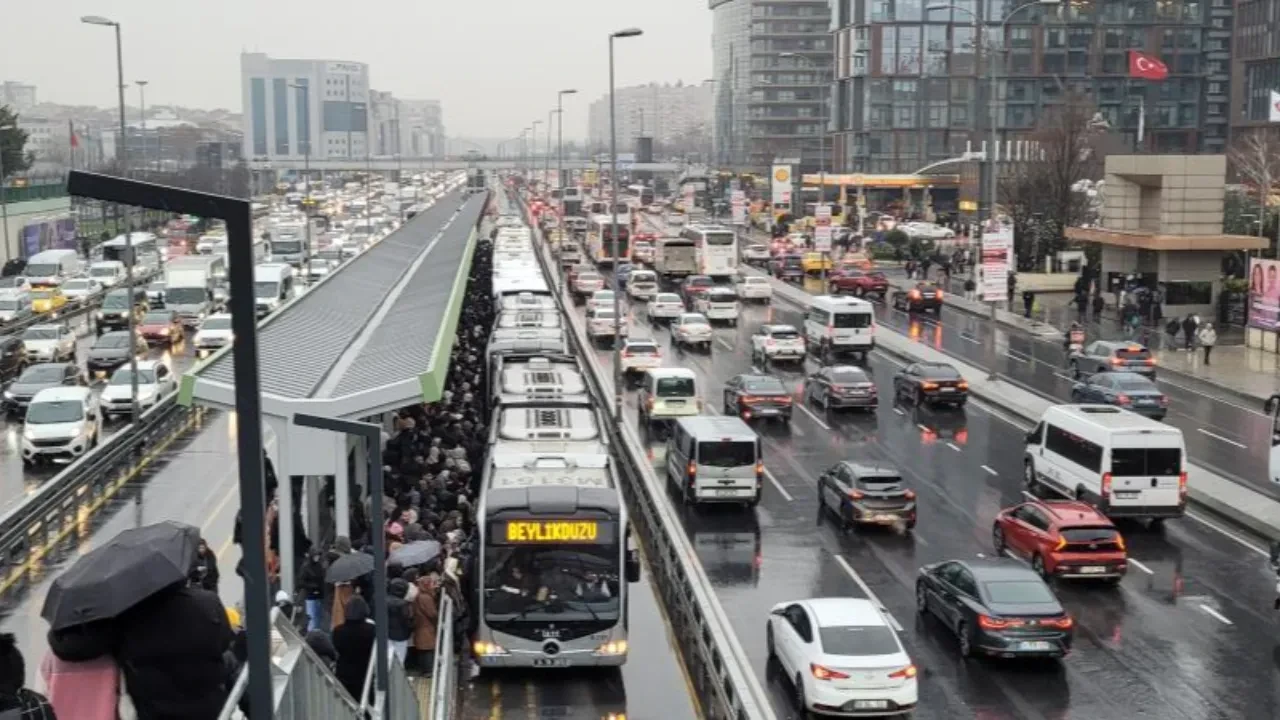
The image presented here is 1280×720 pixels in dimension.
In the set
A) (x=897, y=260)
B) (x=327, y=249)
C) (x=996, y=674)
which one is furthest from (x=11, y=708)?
(x=897, y=260)

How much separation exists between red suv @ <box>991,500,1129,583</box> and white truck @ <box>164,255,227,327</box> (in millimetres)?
41156

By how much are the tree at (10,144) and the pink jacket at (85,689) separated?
82.3 m

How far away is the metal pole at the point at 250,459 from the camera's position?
519 cm

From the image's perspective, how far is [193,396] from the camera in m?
19.3

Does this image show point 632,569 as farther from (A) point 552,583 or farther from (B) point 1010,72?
(B) point 1010,72

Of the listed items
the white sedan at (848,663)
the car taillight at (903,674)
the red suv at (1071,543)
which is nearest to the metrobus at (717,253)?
the red suv at (1071,543)

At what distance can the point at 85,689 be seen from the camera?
6598 millimetres

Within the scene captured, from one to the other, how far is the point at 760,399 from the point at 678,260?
43.7 m

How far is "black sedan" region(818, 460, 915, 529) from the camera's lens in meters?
27.6

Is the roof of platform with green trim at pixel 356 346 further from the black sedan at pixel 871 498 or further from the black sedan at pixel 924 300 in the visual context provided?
the black sedan at pixel 924 300

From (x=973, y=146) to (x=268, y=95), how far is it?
214 feet

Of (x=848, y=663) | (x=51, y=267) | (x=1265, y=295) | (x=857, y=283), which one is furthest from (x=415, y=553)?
(x=857, y=283)

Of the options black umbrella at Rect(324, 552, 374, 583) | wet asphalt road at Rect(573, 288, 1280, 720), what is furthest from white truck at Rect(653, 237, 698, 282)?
black umbrella at Rect(324, 552, 374, 583)

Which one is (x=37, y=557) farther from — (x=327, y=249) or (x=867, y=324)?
(x=327, y=249)
